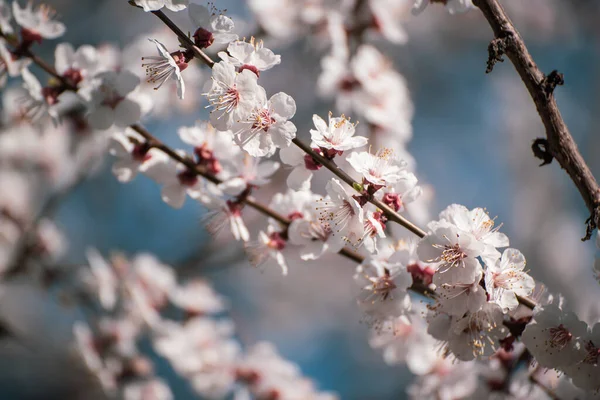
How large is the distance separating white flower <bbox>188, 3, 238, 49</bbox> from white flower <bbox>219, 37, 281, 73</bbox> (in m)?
0.04

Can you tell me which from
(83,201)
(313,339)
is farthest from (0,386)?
(313,339)

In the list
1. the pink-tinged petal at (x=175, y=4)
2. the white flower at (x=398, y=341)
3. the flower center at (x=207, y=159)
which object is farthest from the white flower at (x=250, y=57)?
the white flower at (x=398, y=341)

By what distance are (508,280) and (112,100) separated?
3.36 ft

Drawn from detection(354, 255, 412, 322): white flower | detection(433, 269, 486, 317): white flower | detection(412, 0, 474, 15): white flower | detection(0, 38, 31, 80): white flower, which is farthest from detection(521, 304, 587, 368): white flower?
detection(0, 38, 31, 80): white flower

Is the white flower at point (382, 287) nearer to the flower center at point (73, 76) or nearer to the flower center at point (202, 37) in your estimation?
the flower center at point (202, 37)

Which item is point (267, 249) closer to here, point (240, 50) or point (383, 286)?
point (383, 286)

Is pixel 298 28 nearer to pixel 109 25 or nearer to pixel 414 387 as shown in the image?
pixel 414 387

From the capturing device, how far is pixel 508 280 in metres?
1.12

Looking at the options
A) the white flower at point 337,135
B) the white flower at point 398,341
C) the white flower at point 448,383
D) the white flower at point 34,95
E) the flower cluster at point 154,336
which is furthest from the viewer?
the flower cluster at point 154,336

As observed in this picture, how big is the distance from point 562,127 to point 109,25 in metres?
4.05

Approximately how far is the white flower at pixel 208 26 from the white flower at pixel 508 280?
728 mm

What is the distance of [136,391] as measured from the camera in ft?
7.94

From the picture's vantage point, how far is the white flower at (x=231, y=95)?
1.08 metres

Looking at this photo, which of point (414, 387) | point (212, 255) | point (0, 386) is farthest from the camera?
point (0, 386)
